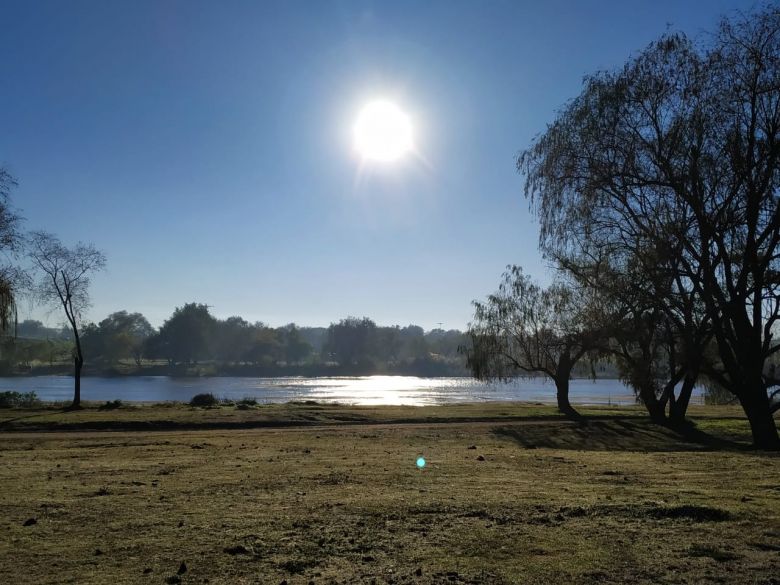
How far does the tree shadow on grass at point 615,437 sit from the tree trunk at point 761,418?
57cm

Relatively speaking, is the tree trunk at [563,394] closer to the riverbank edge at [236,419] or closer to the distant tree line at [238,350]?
the riverbank edge at [236,419]

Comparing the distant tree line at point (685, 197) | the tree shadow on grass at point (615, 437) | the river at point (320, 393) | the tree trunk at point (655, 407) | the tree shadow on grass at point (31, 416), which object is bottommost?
the river at point (320, 393)

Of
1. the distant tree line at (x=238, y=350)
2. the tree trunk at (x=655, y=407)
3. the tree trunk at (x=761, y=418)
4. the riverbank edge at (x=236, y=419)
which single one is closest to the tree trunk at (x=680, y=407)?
the riverbank edge at (x=236, y=419)

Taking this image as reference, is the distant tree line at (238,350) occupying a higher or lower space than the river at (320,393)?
higher

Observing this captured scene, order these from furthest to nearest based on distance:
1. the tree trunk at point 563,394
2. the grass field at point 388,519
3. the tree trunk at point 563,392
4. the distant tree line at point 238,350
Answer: the distant tree line at point 238,350, the tree trunk at point 563,394, the tree trunk at point 563,392, the grass field at point 388,519

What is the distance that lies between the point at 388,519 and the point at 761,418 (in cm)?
1554

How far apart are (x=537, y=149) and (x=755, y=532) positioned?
15.6 metres

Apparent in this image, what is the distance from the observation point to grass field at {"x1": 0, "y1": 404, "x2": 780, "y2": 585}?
5.09 m

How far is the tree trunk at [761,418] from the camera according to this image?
714 inches

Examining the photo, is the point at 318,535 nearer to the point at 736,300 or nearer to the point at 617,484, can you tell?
the point at 617,484

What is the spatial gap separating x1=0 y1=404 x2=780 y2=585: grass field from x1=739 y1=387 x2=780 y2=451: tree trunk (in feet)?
19.3

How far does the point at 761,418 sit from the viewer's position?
59.9ft

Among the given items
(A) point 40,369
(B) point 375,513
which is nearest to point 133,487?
(B) point 375,513

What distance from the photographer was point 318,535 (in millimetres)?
6074
